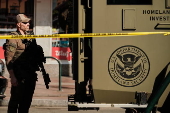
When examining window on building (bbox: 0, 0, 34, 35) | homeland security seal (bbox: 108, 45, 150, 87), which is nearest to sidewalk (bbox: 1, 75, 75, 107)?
window on building (bbox: 0, 0, 34, 35)

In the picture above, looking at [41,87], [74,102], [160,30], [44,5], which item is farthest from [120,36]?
[44,5]

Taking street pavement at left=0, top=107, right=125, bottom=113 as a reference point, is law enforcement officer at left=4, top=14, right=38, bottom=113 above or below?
above

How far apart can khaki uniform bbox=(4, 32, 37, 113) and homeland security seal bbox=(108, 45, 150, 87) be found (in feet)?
4.18

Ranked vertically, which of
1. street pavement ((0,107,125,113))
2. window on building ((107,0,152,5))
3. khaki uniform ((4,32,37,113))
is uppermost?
window on building ((107,0,152,5))

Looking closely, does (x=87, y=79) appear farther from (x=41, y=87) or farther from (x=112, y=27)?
(x=41, y=87)

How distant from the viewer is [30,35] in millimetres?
6445

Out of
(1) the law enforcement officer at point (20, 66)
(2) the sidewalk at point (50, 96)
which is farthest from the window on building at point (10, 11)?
(1) the law enforcement officer at point (20, 66)

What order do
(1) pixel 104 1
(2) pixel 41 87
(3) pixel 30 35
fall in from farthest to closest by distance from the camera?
(2) pixel 41 87
(3) pixel 30 35
(1) pixel 104 1

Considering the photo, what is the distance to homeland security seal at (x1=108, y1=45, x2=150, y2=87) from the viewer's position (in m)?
6.01

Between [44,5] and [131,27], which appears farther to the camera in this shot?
[44,5]

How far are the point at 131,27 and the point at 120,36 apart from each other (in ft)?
0.61

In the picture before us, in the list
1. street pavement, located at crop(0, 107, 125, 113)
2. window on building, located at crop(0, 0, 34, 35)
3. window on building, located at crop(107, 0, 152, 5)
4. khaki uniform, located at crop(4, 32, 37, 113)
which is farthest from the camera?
window on building, located at crop(0, 0, 34, 35)

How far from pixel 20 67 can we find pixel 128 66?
159 centimetres

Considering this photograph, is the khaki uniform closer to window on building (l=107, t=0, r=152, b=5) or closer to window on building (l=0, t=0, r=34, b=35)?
window on building (l=107, t=0, r=152, b=5)
